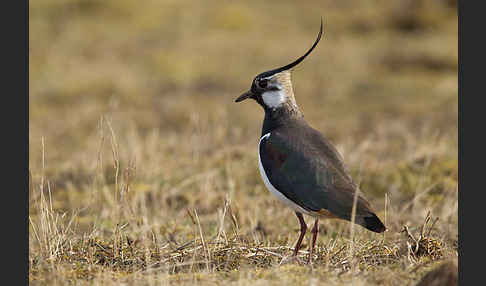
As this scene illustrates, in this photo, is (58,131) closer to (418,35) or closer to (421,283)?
(421,283)

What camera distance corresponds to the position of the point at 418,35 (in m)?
18.2

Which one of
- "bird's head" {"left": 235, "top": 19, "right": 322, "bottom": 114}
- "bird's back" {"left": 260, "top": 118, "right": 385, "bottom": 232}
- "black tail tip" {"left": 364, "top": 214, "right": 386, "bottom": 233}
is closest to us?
"black tail tip" {"left": 364, "top": 214, "right": 386, "bottom": 233}

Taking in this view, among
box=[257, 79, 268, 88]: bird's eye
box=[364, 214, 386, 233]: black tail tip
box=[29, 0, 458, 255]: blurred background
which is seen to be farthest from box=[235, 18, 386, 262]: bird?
box=[29, 0, 458, 255]: blurred background

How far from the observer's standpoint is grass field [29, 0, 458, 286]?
475 centimetres

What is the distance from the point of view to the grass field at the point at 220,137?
475cm

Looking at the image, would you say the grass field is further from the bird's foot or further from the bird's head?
the bird's head

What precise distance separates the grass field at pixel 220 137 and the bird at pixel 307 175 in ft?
0.89

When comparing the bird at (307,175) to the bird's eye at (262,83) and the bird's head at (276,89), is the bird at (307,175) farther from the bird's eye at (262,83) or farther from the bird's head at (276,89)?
the bird's eye at (262,83)

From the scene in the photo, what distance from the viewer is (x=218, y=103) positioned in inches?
522

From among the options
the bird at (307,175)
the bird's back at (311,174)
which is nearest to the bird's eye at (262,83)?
the bird at (307,175)

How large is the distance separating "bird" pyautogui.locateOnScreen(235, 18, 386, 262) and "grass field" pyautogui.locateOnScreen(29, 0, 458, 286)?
0.27 metres

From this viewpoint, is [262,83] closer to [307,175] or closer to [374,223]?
[307,175]

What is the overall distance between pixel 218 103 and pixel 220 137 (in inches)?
149

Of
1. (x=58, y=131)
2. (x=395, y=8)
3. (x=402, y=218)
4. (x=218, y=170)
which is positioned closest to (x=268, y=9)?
A: (x=395, y=8)
